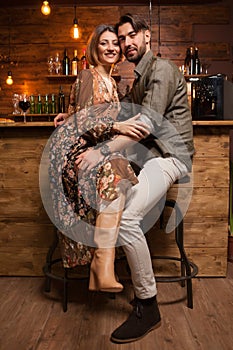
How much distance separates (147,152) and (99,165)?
265mm

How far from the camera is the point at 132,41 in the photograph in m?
2.06

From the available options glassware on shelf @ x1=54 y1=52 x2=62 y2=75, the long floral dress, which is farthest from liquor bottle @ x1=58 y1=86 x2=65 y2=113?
the long floral dress

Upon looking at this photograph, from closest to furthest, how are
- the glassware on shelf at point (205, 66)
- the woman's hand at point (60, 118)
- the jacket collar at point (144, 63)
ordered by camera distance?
the jacket collar at point (144, 63)
the woman's hand at point (60, 118)
the glassware on shelf at point (205, 66)

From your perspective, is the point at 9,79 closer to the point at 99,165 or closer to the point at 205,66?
the point at 205,66

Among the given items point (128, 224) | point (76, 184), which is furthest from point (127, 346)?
point (76, 184)

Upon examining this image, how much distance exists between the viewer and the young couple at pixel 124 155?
1.78 metres

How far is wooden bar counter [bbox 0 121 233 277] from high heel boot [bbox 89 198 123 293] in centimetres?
82

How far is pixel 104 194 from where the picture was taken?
180 cm

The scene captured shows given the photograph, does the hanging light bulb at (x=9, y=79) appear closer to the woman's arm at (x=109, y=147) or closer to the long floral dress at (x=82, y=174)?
the long floral dress at (x=82, y=174)

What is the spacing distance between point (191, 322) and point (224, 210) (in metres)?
0.79

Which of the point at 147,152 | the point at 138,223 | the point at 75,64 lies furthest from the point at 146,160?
the point at 75,64

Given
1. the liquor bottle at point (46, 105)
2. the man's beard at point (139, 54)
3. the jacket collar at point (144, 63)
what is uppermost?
the man's beard at point (139, 54)

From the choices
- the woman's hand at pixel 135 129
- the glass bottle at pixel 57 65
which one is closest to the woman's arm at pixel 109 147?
the woman's hand at pixel 135 129

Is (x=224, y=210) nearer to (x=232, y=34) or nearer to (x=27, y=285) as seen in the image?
(x=27, y=285)
